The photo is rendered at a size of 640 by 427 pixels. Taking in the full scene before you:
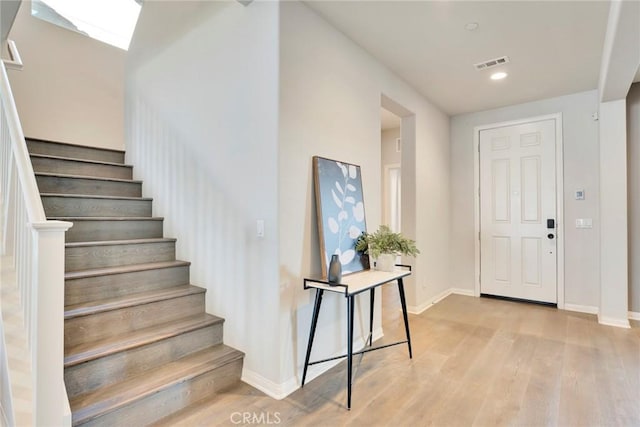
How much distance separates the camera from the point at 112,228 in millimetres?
2805

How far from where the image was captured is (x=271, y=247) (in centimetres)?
215

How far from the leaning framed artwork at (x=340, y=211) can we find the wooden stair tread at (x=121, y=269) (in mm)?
1246

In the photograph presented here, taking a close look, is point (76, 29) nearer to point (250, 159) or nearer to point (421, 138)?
point (250, 159)

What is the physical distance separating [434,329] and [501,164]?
8.31 ft

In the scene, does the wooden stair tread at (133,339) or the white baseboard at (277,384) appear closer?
the wooden stair tread at (133,339)

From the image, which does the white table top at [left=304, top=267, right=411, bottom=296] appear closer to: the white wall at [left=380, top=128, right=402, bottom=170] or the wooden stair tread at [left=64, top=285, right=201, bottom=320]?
the wooden stair tread at [left=64, top=285, right=201, bottom=320]

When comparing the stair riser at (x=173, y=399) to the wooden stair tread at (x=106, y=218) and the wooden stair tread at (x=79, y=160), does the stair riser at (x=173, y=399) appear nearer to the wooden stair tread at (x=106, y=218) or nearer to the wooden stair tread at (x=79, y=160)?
the wooden stair tread at (x=106, y=218)

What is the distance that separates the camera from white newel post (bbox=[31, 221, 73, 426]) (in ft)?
4.59

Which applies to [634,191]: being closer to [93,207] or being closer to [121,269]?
[121,269]

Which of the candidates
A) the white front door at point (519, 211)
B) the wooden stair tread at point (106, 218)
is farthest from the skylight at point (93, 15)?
the white front door at point (519, 211)

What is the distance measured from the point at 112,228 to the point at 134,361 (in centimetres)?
129

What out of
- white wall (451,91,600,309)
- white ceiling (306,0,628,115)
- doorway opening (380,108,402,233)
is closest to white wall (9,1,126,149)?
white ceiling (306,0,628,115)

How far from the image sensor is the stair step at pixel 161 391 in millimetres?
1691

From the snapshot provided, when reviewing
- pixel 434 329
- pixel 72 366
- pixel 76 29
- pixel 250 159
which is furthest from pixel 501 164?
pixel 76 29
